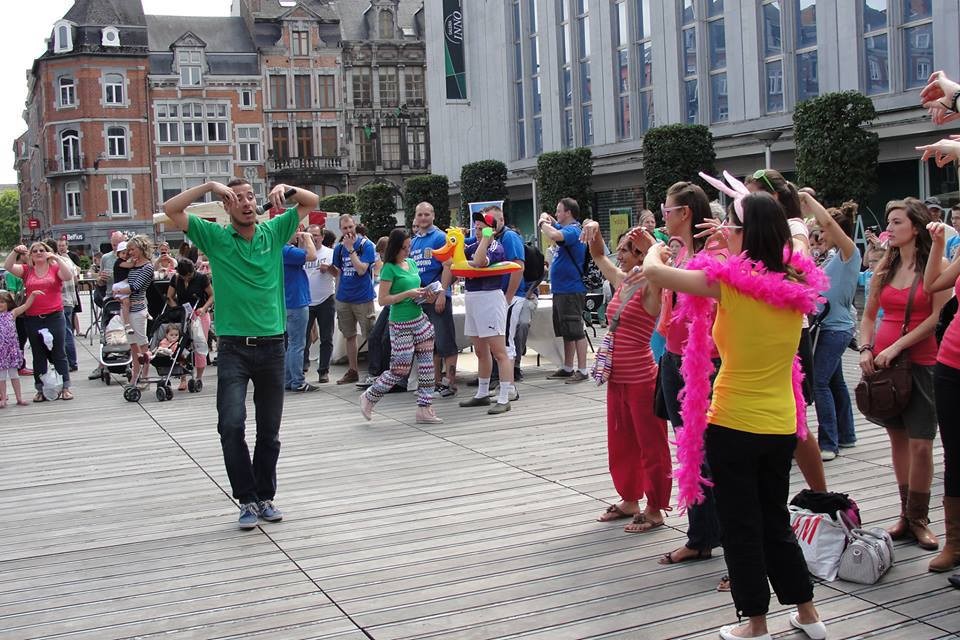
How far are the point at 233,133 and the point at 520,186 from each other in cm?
3374

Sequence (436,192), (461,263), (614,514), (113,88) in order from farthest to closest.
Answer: (113,88) → (436,192) → (461,263) → (614,514)

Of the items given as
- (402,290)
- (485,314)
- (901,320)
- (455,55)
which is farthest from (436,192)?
(901,320)

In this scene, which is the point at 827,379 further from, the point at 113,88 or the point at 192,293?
the point at 113,88

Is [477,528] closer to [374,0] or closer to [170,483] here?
[170,483]

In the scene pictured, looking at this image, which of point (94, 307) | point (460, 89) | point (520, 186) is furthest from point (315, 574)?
point (460, 89)

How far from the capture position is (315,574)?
5.50 meters

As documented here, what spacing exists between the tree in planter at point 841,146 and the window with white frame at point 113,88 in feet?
186

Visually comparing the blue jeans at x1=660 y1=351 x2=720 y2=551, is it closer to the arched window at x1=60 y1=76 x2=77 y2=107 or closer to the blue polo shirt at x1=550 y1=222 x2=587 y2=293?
the blue polo shirt at x1=550 y1=222 x2=587 y2=293

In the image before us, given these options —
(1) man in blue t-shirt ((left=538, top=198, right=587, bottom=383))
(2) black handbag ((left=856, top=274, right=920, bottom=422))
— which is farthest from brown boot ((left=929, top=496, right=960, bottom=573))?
(1) man in blue t-shirt ((left=538, top=198, right=587, bottom=383))

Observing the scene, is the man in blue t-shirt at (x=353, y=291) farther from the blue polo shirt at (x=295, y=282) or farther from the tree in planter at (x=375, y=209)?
the tree in planter at (x=375, y=209)

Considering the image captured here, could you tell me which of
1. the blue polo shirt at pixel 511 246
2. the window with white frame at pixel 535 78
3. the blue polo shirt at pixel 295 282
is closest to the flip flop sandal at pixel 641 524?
the blue polo shirt at pixel 511 246

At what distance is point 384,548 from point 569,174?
27.4m

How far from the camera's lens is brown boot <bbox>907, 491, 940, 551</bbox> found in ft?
17.8

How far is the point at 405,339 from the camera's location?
9.77 metres
